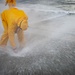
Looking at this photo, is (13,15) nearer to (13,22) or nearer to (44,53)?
(13,22)

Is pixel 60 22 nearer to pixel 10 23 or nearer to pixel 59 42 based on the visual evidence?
pixel 59 42

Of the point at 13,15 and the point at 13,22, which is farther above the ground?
the point at 13,15

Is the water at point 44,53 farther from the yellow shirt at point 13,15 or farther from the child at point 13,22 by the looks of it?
the yellow shirt at point 13,15

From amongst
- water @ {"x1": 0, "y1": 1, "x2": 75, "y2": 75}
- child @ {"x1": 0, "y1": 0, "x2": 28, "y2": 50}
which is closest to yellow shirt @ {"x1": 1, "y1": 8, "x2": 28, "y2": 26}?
child @ {"x1": 0, "y1": 0, "x2": 28, "y2": 50}

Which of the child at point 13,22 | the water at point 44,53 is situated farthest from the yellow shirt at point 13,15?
the water at point 44,53

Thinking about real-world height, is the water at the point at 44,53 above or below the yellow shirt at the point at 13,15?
below

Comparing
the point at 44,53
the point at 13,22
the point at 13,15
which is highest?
the point at 13,15

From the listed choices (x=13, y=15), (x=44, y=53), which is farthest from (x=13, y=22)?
(x=44, y=53)

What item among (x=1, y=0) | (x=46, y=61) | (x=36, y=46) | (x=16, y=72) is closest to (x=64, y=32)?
(x=36, y=46)

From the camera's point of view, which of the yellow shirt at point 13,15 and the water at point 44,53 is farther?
the yellow shirt at point 13,15

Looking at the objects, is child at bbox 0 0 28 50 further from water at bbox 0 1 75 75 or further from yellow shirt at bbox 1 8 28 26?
water at bbox 0 1 75 75

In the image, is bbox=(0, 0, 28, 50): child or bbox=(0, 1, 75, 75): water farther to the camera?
bbox=(0, 0, 28, 50): child

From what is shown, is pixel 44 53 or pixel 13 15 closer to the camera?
pixel 13 15

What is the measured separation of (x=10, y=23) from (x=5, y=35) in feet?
2.16
